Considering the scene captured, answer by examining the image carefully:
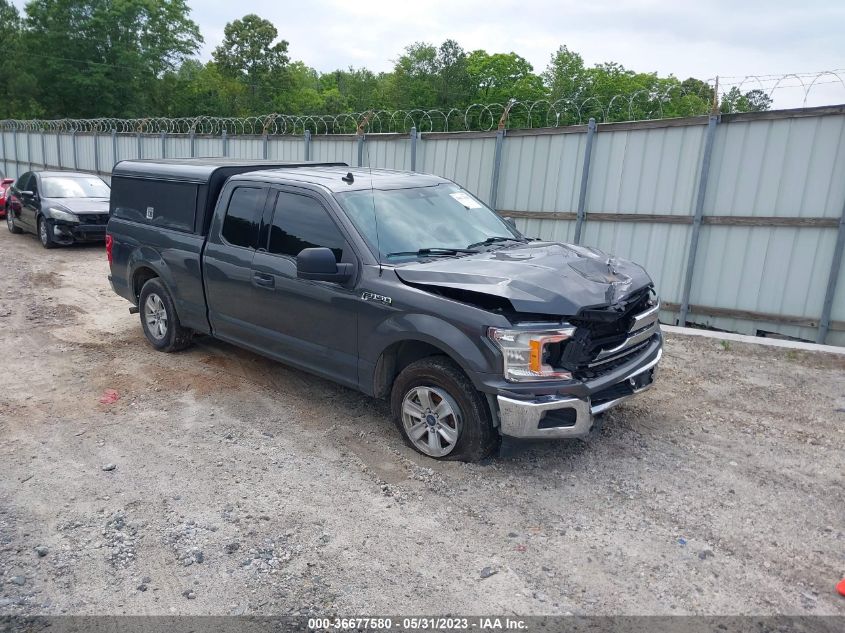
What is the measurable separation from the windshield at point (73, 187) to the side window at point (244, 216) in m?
9.75

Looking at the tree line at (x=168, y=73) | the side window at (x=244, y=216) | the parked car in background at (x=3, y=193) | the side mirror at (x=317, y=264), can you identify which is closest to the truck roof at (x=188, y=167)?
the side window at (x=244, y=216)

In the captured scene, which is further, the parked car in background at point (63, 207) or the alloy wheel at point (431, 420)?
the parked car in background at point (63, 207)

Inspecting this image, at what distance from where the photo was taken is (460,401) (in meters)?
4.21

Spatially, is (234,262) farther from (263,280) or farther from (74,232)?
(74,232)

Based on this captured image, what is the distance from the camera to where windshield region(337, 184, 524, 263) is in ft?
15.8

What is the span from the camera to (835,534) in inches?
143

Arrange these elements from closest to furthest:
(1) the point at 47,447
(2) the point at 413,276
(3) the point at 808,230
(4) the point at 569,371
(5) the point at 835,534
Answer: (5) the point at 835,534
(4) the point at 569,371
(2) the point at 413,276
(1) the point at 47,447
(3) the point at 808,230

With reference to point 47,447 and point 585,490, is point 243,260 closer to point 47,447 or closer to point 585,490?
point 47,447

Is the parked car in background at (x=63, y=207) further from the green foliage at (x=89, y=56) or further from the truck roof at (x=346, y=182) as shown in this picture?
the green foliage at (x=89, y=56)

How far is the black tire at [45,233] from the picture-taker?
13383 millimetres

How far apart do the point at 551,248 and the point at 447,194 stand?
1.09m

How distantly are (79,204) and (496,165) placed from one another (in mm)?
9162

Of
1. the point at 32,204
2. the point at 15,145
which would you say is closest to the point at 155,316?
the point at 32,204

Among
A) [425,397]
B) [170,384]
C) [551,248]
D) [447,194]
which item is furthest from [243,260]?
[551,248]
